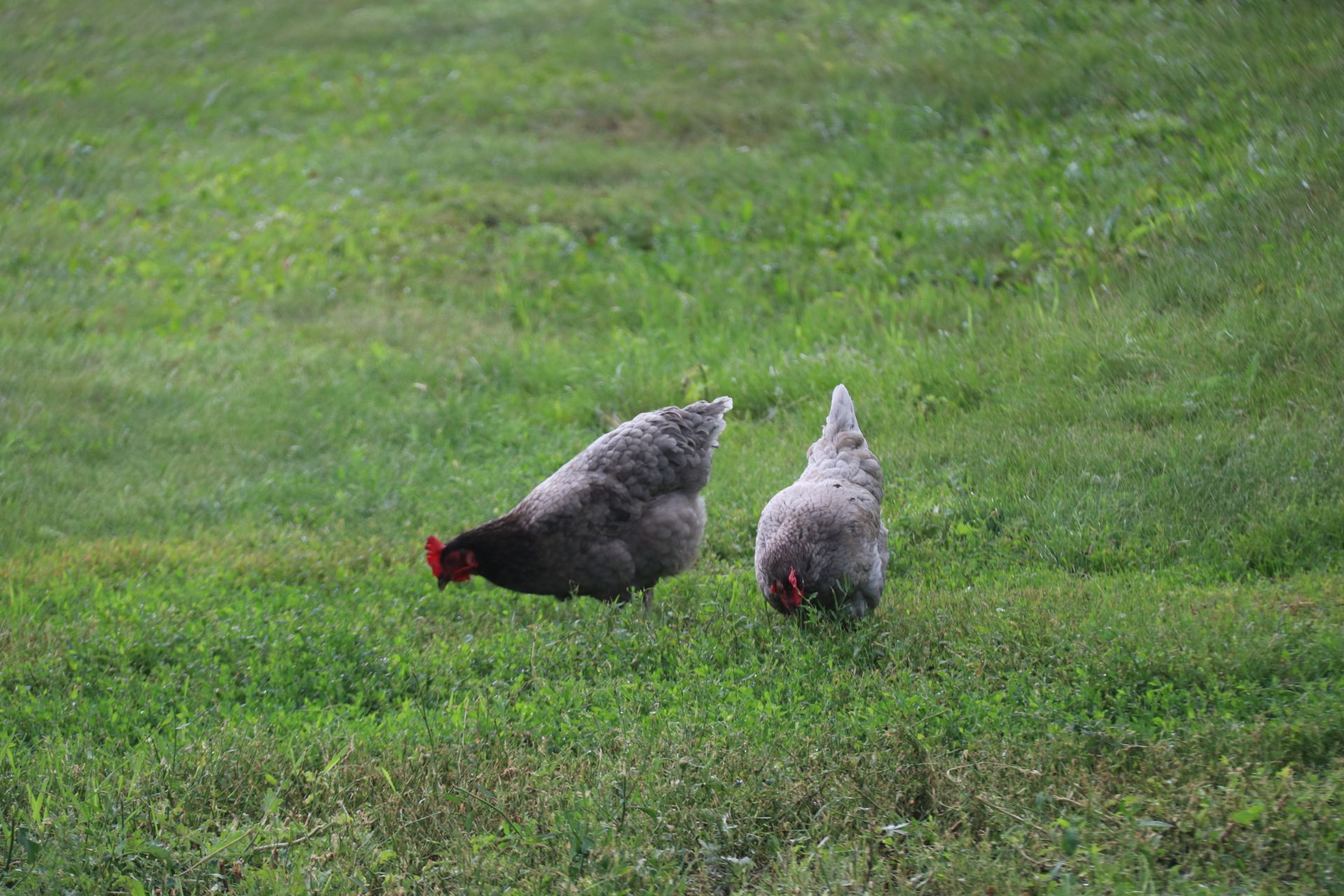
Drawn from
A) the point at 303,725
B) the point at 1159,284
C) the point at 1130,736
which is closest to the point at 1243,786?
the point at 1130,736

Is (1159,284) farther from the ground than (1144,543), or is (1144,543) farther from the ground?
(1159,284)

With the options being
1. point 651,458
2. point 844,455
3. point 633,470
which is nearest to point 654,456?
point 651,458

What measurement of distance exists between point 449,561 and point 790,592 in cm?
225

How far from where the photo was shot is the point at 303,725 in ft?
18.1

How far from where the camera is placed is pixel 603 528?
23.2 ft

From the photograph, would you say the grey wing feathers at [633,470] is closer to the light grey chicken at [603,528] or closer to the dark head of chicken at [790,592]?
the light grey chicken at [603,528]

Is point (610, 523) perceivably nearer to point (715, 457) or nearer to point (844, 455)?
point (844, 455)

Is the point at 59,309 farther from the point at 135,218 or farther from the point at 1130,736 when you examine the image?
the point at 1130,736

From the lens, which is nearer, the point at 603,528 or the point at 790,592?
the point at 790,592

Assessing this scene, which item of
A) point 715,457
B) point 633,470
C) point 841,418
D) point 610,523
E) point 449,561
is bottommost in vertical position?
point 715,457

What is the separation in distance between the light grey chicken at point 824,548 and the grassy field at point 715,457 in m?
0.31

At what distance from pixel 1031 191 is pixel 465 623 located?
8.04 meters

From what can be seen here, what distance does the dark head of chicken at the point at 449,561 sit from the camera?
271 inches

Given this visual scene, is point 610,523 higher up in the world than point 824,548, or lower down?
lower down
